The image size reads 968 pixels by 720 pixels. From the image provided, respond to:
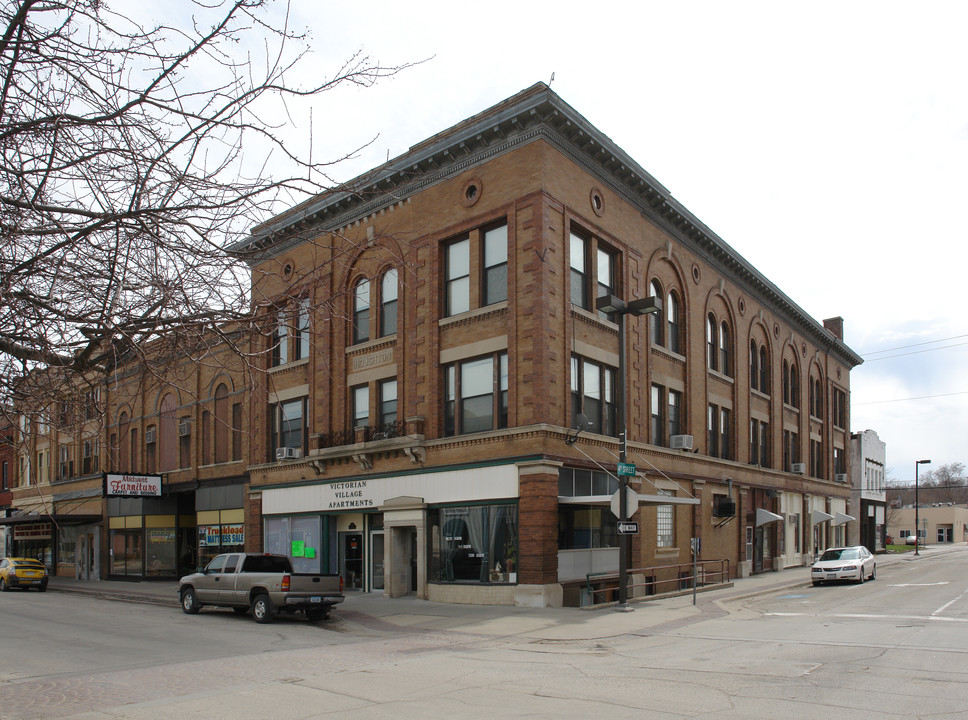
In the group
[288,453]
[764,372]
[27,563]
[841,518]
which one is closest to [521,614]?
[288,453]

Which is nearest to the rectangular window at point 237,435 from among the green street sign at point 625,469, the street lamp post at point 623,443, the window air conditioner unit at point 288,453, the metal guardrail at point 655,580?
the window air conditioner unit at point 288,453

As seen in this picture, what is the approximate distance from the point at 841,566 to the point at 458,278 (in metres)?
18.3

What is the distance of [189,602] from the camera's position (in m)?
22.8

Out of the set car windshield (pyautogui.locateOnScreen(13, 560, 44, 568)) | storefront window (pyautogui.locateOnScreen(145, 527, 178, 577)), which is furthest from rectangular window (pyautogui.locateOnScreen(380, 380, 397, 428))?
car windshield (pyautogui.locateOnScreen(13, 560, 44, 568))

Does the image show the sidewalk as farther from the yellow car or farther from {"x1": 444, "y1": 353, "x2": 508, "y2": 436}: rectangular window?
the yellow car

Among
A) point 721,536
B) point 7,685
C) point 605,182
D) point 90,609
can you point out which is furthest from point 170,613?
point 721,536

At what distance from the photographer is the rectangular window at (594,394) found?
23.7 meters

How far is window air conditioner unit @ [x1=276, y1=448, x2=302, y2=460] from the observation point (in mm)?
29016

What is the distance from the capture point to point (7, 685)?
12008 mm

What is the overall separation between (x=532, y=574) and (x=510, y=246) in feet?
28.7

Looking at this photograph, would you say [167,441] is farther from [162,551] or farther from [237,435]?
[237,435]

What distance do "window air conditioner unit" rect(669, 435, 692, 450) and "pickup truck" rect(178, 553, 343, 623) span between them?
12.8m

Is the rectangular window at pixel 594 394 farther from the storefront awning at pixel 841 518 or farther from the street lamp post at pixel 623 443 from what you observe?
the storefront awning at pixel 841 518

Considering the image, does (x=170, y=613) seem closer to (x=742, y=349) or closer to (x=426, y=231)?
(x=426, y=231)
